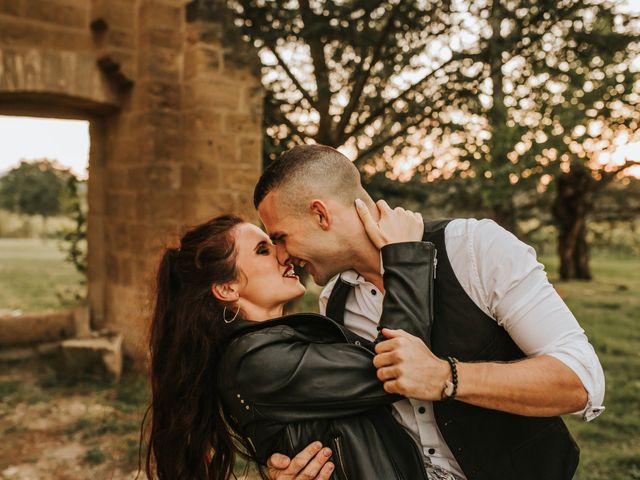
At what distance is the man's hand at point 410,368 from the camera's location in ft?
5.27

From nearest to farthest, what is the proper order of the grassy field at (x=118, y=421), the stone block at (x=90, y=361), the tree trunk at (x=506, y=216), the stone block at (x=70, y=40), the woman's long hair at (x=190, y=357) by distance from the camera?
the woman's long hair at (x=190, y=357)
the grassy field at (x=118, y=421)
the stone block at (x=70, y=40)
the stone block at (x=90, y=361)
the tree trunk at (x=506, y=216)

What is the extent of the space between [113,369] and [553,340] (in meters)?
4.94

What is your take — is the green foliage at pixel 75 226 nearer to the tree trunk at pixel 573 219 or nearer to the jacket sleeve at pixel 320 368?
the jacket sleeve at pixel 320 368

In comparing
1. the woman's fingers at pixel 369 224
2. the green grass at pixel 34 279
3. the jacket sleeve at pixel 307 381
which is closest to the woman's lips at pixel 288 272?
the woman's fingers at pixel 369 224

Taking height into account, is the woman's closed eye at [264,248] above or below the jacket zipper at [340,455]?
above

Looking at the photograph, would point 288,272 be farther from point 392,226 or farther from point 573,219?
point 573,219

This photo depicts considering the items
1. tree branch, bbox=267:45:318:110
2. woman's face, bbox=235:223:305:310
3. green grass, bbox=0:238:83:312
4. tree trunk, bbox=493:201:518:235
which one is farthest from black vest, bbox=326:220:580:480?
tree trunk, bbox=493:201:518:235

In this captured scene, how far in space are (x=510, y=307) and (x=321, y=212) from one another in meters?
0.86

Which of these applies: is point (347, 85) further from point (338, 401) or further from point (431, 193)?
point (338, 401)

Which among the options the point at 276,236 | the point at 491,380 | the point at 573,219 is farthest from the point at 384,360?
the point at 573,219

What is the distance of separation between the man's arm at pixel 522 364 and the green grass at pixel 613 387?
8.97 feet

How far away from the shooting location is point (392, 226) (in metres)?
2.02

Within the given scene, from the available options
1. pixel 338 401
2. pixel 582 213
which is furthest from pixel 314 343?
pixel 582 213

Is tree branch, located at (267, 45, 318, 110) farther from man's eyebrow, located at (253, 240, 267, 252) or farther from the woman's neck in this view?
the woman's neck
